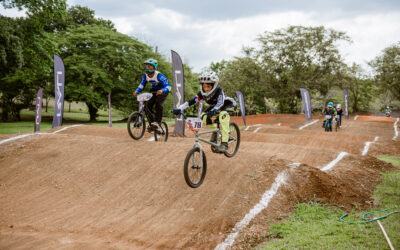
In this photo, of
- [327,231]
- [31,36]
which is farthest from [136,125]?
[31,36]

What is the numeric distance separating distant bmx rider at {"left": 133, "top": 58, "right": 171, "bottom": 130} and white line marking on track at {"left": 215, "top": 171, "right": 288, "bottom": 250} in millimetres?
4228

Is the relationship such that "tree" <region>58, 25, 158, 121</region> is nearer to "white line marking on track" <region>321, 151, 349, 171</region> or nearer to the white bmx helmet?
"white line marking on track" <region>321, 151, 349, 171</region>

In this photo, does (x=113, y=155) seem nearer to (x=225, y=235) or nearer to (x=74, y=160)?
(x=74, y=160)

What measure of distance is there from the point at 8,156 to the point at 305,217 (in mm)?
9222

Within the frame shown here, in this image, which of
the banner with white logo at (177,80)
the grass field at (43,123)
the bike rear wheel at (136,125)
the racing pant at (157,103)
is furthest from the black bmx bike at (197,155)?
the grass field at (43,123)

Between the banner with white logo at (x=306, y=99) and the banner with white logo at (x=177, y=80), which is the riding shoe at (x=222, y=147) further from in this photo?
the banner with white logo at (x=306, y=99)

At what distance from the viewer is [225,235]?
8484 mm

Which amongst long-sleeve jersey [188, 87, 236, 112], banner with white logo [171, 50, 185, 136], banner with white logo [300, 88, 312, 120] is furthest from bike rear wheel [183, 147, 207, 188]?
banner with white logo [300, 88, 312, 120]

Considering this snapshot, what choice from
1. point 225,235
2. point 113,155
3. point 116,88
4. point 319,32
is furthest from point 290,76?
point 225,235

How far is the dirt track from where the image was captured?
854 centimetres

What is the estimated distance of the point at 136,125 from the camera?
1329 cm

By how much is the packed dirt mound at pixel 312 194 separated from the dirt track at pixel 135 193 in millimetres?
28

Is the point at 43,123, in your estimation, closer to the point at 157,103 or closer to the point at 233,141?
the point at 157,103

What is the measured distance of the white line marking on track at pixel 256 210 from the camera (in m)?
8.17
